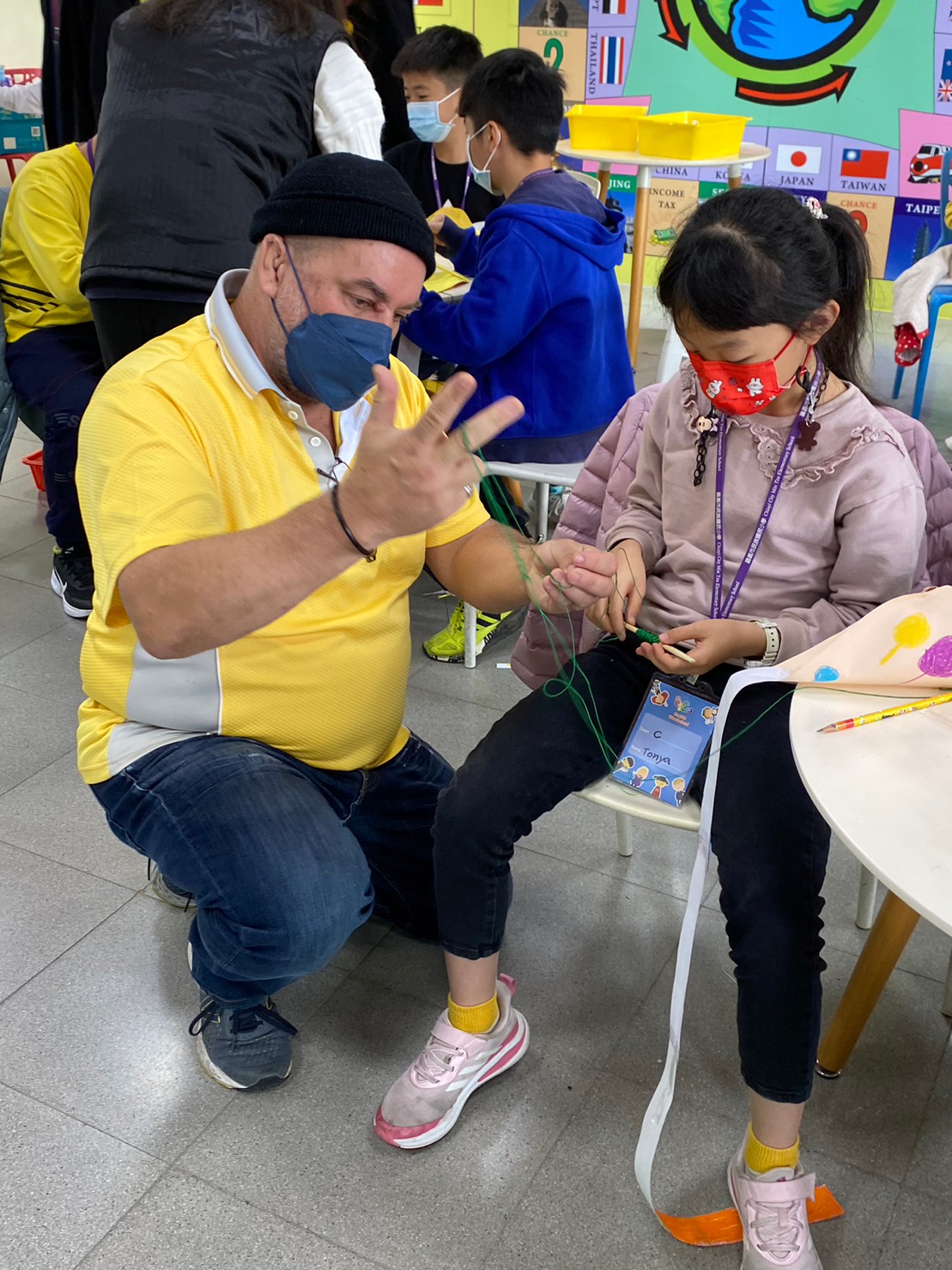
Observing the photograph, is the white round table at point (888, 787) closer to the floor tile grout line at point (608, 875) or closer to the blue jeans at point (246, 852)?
the blue jeans at point (246, 852)

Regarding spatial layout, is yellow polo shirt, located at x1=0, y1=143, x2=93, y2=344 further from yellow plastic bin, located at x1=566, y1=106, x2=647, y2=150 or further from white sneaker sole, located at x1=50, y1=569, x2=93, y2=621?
yellow plastic bin, located at x1=566, y1=106, x2=647, y2=150

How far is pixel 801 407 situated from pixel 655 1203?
1.01 m

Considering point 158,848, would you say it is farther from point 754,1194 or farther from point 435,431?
point 754,1194

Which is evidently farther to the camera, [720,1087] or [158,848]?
[720,1087]

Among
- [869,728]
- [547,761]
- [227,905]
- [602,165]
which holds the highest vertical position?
[602,165]

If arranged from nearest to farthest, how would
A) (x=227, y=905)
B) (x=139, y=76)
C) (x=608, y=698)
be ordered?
(x=227, y=905)
(x=608, y=698)
(x=139, y=76)

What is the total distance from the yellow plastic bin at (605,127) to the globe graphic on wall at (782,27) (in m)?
1.46

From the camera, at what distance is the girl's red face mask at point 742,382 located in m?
1.41

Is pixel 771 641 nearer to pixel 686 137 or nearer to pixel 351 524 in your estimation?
pixel 351 524

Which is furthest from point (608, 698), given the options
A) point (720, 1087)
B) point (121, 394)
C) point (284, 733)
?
point (121, 394)

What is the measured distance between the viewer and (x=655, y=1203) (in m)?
1.40

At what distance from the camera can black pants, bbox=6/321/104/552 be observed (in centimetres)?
281

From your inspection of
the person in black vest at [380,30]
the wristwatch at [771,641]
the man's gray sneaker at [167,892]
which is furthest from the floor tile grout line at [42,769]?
the person in black vest at [380,30]

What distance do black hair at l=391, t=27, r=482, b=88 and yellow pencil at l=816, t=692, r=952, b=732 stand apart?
2.38 metres
